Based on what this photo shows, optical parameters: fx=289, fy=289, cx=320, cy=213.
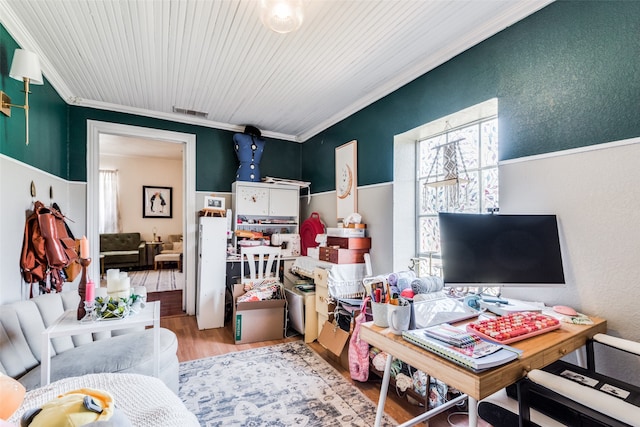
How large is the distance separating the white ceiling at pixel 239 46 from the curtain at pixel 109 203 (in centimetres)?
429

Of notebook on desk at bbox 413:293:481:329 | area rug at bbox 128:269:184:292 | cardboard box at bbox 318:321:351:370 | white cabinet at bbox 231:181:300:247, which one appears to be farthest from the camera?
area rug at bbox 128:269:184:292

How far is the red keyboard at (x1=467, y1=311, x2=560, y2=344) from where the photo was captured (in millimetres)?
1109

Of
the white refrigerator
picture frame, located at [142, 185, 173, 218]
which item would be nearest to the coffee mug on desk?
the white refrigerator

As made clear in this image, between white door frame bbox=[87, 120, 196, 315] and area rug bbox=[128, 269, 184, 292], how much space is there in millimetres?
1536

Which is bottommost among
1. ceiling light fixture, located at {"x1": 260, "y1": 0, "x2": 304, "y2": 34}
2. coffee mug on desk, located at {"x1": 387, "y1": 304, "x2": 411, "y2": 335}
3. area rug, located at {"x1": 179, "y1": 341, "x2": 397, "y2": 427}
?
area rug, located at {"x1": 179, "y1": 341, "x2": 397, "y2": 427}

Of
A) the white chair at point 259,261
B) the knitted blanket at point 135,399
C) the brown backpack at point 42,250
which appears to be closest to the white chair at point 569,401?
the knitted blanket at point 135,399

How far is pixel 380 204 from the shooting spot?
2.74 metres

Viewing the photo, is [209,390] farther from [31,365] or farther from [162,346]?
[31,365]

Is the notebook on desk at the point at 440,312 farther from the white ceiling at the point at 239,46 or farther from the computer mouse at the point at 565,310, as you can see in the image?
the white ceiling at the point at 239,46

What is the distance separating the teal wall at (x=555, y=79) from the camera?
1354 millimetres

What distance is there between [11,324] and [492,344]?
2.41 metres

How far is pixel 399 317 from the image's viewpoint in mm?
1172

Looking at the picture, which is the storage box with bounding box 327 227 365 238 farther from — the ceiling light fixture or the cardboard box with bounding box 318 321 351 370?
the ceiling light fixture

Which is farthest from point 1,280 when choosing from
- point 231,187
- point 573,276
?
point 573,276
